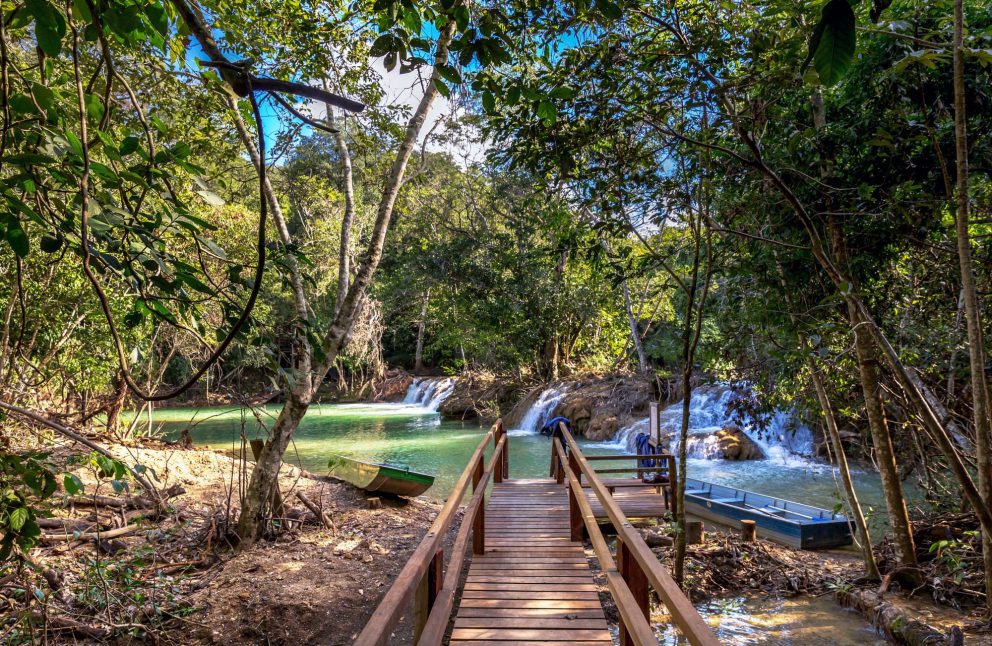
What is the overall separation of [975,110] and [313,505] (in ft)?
28.6

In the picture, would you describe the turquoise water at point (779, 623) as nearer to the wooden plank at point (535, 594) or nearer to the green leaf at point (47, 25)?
the wooden plank at point (535, 594)

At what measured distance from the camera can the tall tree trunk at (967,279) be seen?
3.56 meters

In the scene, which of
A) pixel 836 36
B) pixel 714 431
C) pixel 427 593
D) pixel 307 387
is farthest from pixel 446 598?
pixel 714 431

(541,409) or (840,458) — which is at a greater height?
(840,458)

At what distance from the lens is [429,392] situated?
102ft

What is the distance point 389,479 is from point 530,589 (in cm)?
584

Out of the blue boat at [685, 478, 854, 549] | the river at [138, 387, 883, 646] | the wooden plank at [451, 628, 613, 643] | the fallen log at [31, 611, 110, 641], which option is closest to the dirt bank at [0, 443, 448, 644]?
the fallen log at [31, 611, 110, 641]

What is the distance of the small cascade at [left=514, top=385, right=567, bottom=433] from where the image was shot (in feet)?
70.0

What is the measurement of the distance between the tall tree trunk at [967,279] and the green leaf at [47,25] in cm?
432

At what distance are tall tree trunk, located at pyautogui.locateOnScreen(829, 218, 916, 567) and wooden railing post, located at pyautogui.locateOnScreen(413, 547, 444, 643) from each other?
162 inches

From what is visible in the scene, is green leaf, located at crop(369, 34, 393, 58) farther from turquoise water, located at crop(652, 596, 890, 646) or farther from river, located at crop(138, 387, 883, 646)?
turquoise water, located at crop(652, 596, 890, 646)

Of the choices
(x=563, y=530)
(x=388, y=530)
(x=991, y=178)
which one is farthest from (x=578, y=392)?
(x=991, y=178)

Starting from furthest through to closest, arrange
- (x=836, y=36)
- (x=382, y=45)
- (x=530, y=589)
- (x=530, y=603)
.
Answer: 1. (x=530, y=589)
2. (x=530, y=603)
3. (x=382, y=45)
4. (x=836, y=36)

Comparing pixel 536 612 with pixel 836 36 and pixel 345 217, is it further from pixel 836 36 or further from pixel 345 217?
pixel 345 217
